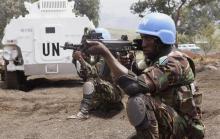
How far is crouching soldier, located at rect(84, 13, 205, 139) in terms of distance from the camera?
3836mm

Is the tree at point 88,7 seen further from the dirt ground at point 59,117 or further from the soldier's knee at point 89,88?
the soldier's knee at point 89,88

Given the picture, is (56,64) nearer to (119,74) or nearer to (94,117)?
(94,117)

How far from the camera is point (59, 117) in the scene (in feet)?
26.1

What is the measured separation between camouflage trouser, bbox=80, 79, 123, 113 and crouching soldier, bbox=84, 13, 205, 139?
11.8ft

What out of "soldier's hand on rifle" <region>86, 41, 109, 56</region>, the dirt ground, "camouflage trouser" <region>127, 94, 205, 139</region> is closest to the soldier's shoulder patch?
"camouflage trouser" <region>127, 94, 205, 139</region>

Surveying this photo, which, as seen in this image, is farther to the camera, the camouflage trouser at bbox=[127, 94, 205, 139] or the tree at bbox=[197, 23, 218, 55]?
the tree at bbox=[197, 23, 218, 55]

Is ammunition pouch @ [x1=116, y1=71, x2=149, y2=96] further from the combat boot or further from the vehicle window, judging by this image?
the vehicle window

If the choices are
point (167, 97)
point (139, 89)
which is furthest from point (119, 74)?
point (167, 97)

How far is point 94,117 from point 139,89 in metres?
3.97

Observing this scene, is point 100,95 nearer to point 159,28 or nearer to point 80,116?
point 80,116

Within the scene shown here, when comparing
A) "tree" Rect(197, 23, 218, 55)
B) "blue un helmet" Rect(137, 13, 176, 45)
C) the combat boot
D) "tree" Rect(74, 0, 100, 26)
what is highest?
"blue un helmet" Rect(137, 13, 176, 45)

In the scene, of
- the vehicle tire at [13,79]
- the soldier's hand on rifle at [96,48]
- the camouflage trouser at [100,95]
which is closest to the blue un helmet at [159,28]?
the soldier's hand on rifle at [96,48]

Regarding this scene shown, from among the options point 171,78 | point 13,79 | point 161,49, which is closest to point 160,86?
point 171,78

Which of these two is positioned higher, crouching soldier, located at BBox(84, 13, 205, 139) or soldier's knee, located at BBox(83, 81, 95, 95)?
crouching soldier, located at BBox(84, 13, 205, 139)
